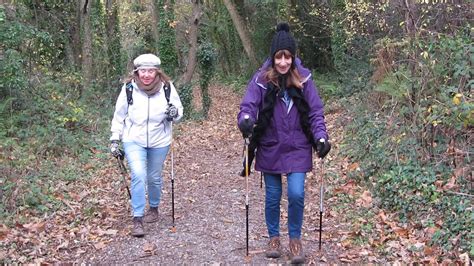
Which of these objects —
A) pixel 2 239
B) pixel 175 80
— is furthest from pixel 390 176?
pixel 175 80

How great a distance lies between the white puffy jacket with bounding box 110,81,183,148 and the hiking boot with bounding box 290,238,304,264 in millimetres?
2341

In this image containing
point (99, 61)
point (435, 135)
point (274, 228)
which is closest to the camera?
point (274, 228)

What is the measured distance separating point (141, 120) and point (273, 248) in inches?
95.4

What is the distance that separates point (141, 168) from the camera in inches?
277

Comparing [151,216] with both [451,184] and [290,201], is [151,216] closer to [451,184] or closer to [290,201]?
[290,201]

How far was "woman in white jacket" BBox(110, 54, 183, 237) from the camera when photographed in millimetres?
7043

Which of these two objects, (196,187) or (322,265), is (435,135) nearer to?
(322,265)

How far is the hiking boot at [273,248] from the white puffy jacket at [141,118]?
2073mm

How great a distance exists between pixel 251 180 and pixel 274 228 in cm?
428

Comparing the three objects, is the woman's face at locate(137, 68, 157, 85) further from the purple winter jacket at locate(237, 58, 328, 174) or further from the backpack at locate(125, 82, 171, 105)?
the purple winter jacket at locate(237, 58, 328, 174)

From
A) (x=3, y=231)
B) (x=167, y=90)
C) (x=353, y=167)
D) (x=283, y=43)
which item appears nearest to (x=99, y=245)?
(x=3, y=231)

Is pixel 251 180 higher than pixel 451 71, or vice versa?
pixel 451 71

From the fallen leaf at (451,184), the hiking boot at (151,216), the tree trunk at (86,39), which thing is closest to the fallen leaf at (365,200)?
the fallen leaf at (451,184)

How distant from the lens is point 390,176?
795 centimetres
